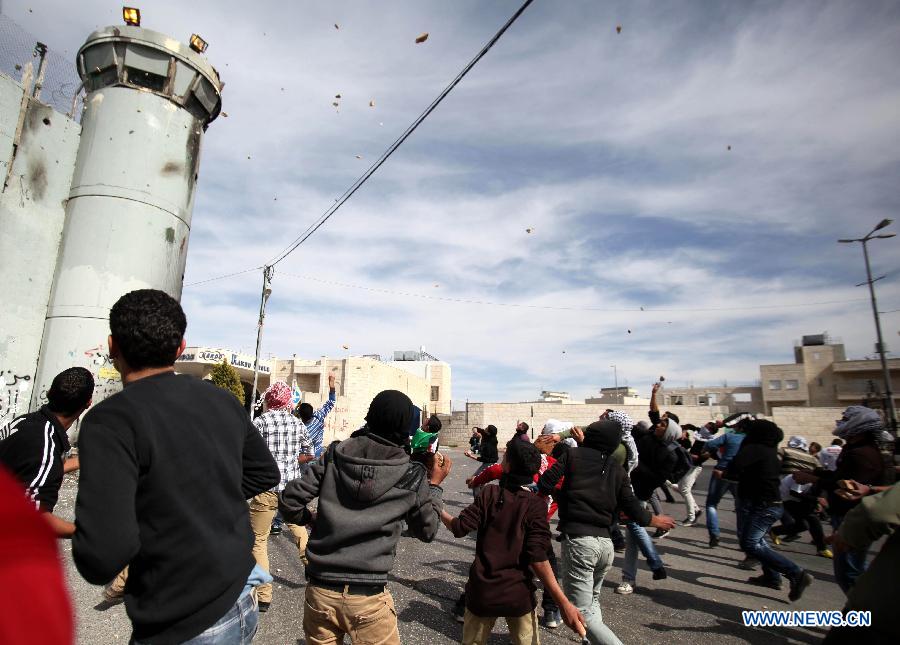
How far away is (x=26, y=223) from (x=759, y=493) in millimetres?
11367

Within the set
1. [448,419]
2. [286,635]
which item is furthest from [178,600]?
[448,419]

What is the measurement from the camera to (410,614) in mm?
4668

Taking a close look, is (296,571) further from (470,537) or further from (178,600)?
(178,600)

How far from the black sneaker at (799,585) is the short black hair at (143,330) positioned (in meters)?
5.96

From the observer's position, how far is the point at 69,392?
305cm

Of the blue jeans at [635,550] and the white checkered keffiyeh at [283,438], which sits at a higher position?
the white checkered keffiyeh at [283,438]

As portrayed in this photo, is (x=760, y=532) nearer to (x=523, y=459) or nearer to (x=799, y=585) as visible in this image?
(x=799, y=585)

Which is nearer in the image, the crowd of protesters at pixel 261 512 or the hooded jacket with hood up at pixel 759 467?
the crowd of protesters at pixel 261 512

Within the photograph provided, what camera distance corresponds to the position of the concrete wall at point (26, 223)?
8153 millimetres

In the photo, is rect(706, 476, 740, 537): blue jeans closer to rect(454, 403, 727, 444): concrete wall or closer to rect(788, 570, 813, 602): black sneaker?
rect(788, 570, 813, 602): black sneaker

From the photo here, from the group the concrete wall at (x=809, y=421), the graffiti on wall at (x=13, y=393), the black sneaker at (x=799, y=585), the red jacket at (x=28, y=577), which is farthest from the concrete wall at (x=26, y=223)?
the concrete wall at (x=809, y=421)

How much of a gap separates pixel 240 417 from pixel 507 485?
84.1 inches

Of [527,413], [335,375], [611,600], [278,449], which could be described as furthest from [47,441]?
[527,413]

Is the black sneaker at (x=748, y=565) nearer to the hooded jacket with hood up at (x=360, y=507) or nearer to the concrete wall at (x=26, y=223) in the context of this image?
the hooded jacket with hood up at (x=360, y=507)
